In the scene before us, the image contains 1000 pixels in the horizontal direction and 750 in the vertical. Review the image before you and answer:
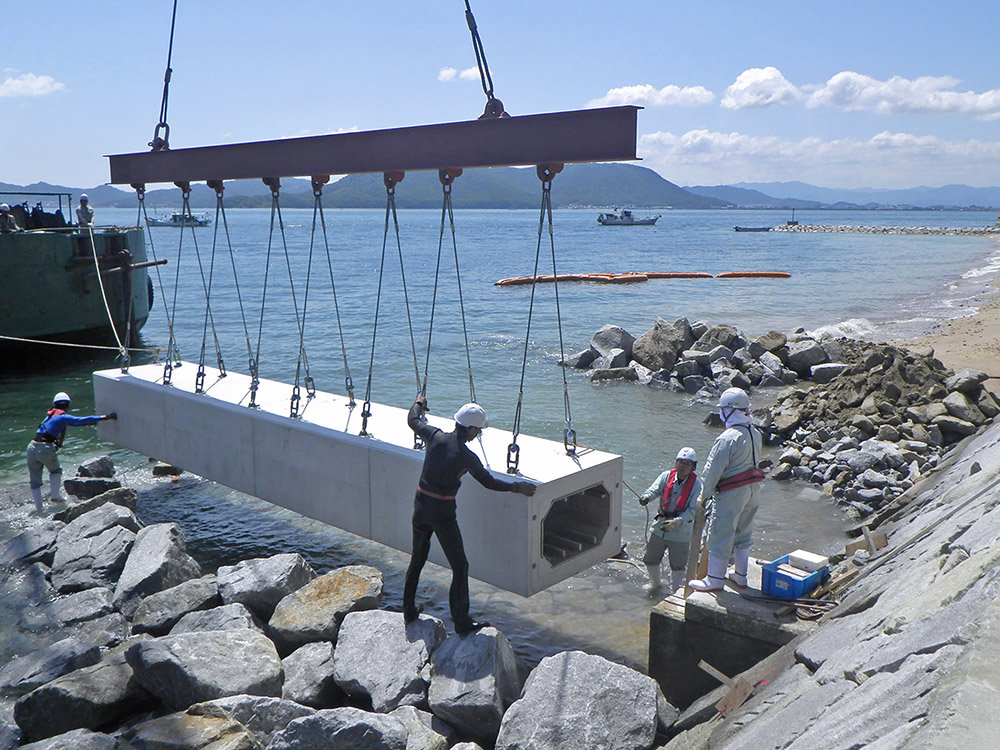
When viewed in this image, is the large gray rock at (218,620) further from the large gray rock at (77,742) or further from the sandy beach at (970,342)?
the sandy beach at (970,342)

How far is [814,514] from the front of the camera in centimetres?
1162

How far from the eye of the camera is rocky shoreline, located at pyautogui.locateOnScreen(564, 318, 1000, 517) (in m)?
12.6

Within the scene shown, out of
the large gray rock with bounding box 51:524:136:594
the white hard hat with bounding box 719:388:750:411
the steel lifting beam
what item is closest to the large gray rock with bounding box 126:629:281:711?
the large gray rock with bounding box 51:524:136:594

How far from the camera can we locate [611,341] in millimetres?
22781

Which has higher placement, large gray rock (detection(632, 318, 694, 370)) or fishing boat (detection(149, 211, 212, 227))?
fishing boat (detection(149, 211, 212, 227))

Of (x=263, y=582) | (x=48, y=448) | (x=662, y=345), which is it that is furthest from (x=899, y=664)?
(x=662, y=345)

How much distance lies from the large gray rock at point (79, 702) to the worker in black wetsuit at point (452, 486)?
2607mm

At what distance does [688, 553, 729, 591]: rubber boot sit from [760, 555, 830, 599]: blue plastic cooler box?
12.5 inches

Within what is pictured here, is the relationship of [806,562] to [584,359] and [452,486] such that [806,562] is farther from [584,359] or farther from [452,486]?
[584,359]

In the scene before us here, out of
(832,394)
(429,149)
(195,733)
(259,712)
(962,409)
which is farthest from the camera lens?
(832,394)

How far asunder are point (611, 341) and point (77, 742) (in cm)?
1834

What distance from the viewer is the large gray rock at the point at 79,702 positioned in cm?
Answer: 629

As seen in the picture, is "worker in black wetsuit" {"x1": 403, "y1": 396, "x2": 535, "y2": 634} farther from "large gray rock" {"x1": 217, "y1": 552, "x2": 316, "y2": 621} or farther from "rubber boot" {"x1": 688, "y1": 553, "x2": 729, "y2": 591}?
"large gray rock" {"x1": 217, "y1": 552, "x2": 316, "y2": 621}

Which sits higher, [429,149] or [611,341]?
[429,149]
